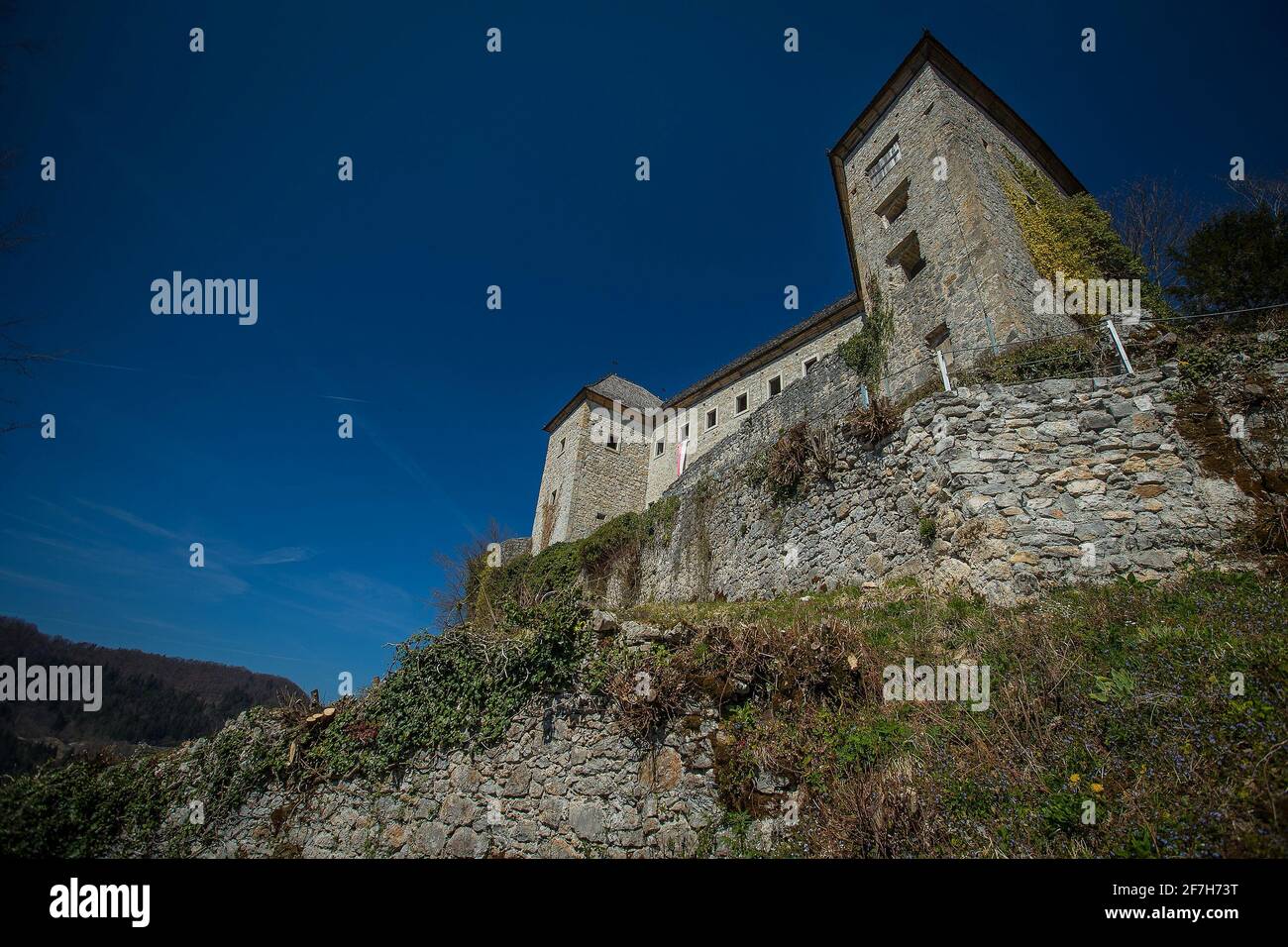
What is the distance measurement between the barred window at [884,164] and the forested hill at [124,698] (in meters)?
40.2

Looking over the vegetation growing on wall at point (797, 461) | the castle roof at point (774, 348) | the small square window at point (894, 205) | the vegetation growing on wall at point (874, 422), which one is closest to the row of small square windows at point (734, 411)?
the castle roof at point (774, 348)

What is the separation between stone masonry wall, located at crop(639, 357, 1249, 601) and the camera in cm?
680

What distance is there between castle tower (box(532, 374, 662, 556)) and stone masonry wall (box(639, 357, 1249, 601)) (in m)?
17.4

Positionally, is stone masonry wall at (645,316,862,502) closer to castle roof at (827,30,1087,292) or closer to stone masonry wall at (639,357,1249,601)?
castle roof at (827,30,1087,292)

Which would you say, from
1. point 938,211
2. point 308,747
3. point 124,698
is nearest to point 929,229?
point 938,211

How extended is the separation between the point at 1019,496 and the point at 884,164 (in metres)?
13.6

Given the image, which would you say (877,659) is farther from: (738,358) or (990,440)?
→ (738,358)

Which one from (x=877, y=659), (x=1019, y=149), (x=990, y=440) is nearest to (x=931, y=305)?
(x=990, y=440)

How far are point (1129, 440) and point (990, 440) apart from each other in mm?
1696

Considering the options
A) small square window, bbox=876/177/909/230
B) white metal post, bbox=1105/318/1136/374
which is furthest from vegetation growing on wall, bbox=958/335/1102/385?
small square window, bbox=876/177/909/230

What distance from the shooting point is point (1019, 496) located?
24.8 feet

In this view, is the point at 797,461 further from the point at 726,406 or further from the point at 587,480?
the point at 587,480
